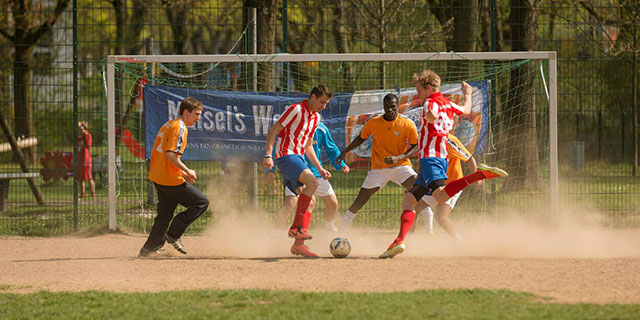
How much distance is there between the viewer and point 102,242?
10055 millimetres

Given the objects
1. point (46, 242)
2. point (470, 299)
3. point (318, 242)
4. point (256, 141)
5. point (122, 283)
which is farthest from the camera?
point (256, 141)

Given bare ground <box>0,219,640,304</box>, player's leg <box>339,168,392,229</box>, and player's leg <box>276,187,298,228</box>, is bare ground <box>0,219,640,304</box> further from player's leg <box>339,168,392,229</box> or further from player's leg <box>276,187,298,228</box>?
player's leg <box>339,168,392,229</box>

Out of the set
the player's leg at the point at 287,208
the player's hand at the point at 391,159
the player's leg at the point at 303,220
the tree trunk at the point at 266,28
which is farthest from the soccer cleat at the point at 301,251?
the tree trunk at the point at 266,28

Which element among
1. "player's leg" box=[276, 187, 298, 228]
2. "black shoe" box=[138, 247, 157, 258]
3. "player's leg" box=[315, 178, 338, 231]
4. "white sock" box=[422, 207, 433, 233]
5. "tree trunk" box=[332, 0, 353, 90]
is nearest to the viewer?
"black shoe" box=[138, 247, 157, 258]

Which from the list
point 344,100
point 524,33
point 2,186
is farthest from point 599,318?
point 2,186

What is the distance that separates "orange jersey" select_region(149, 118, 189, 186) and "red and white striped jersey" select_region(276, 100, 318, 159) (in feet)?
3.56

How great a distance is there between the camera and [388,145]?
29.4ft

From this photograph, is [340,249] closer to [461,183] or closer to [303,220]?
[303,220]

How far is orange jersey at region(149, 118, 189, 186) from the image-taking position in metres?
8.23

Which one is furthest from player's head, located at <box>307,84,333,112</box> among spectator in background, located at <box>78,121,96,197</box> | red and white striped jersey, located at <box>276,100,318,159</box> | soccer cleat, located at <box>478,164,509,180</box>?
spectator in background, located at <box>78,121,96,197</box>

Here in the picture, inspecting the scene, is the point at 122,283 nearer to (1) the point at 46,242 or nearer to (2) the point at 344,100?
(1) the point at 46,242

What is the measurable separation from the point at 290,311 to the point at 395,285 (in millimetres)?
1375

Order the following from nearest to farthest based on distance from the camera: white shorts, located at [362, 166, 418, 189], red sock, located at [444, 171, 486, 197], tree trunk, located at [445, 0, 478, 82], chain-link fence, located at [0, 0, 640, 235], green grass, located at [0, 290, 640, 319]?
green grass, located at [0, 290, 640, 319] → red sock, located at [444, 171, 486, 197] → white shorts, located at [362, 166, 418, 189] → chain-link fence, located at [0, 0, 640, 235] → tree trunk, located at [445, 0, 478, 82]

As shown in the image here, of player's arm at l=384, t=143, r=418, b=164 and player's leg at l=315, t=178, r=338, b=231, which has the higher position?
player's arm at l=384, t=143, r=418, b=164
